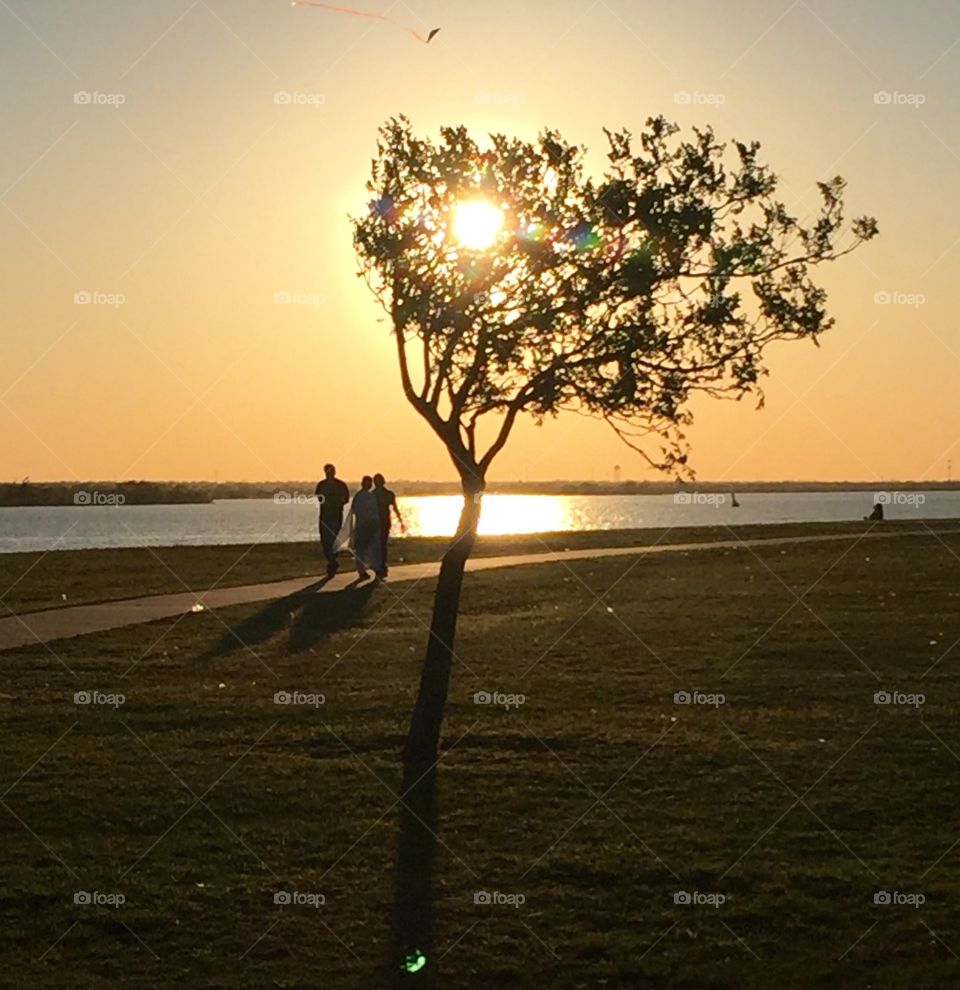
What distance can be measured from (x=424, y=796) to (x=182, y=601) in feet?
49.6

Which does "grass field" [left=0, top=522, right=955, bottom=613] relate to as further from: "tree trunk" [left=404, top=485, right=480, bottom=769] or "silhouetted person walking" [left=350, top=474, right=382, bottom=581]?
"tree trunk" [left=404, top=485, right=480, bottom=769]

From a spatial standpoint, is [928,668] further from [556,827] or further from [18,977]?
[18,977]

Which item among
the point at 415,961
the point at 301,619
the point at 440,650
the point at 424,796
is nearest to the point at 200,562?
the point at 301,619

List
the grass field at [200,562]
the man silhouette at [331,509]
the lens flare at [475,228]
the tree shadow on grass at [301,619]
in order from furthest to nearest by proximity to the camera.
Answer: the man silhouette at [331,509]
the grass field at [200,562]
the tree shadow on grass at [301,619]
the lens flare at [475,228]

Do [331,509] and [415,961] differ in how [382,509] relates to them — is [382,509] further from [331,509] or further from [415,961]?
[415,961]

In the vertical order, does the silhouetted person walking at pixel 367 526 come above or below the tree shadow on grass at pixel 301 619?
above

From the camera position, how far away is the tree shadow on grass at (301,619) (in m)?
21.2

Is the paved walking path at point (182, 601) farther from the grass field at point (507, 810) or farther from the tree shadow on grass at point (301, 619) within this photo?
the grass field at point (507, 810)

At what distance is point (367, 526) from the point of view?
30.1 metres

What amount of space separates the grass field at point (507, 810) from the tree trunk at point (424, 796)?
129mm

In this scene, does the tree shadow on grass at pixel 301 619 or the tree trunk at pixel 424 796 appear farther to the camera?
the tree shadow on grass at pixel 301 619

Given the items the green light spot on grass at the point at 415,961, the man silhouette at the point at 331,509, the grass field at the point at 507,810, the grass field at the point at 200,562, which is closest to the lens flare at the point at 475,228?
the grass field at the point at 507,810

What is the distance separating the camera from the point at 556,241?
13.0 m

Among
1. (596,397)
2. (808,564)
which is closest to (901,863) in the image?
(596,397)
